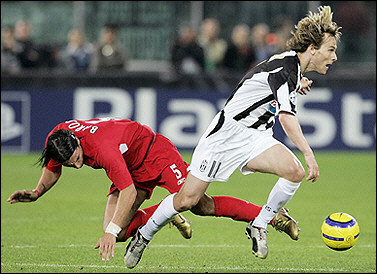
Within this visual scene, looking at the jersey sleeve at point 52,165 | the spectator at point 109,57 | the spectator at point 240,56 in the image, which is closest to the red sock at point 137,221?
the jersey sleeve at point 52,165

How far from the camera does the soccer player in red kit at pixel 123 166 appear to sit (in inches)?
241

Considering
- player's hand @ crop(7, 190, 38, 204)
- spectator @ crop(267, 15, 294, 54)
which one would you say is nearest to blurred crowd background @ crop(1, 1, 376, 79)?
spectator @ crop(267, 15, 294, 54)

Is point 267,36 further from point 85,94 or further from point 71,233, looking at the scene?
point 71,233

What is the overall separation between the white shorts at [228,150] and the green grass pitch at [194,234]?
117 centimetres

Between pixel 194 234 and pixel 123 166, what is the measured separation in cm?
297

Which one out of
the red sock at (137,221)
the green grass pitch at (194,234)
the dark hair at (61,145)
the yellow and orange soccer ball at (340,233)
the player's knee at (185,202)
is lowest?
the green grass pitch at (194,234)

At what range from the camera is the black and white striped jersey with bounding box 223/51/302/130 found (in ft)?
19.4

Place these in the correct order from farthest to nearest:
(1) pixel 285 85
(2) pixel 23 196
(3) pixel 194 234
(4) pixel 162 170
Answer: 1. (3) pixel 194 234
2. (4) pixel 162 170
3. (2) pixel 23 196
4. (1) pixel 285 85

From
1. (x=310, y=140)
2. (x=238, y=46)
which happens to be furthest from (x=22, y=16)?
(x=310, y=140)

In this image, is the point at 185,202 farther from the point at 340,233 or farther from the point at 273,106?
the point at 340,233

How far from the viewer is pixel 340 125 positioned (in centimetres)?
1490

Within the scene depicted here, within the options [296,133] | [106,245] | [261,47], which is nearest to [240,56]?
[261,47]

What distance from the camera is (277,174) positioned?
6.27 metres

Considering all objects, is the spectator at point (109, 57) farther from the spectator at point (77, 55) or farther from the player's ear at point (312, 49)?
the player's ear at point (312, 49)
